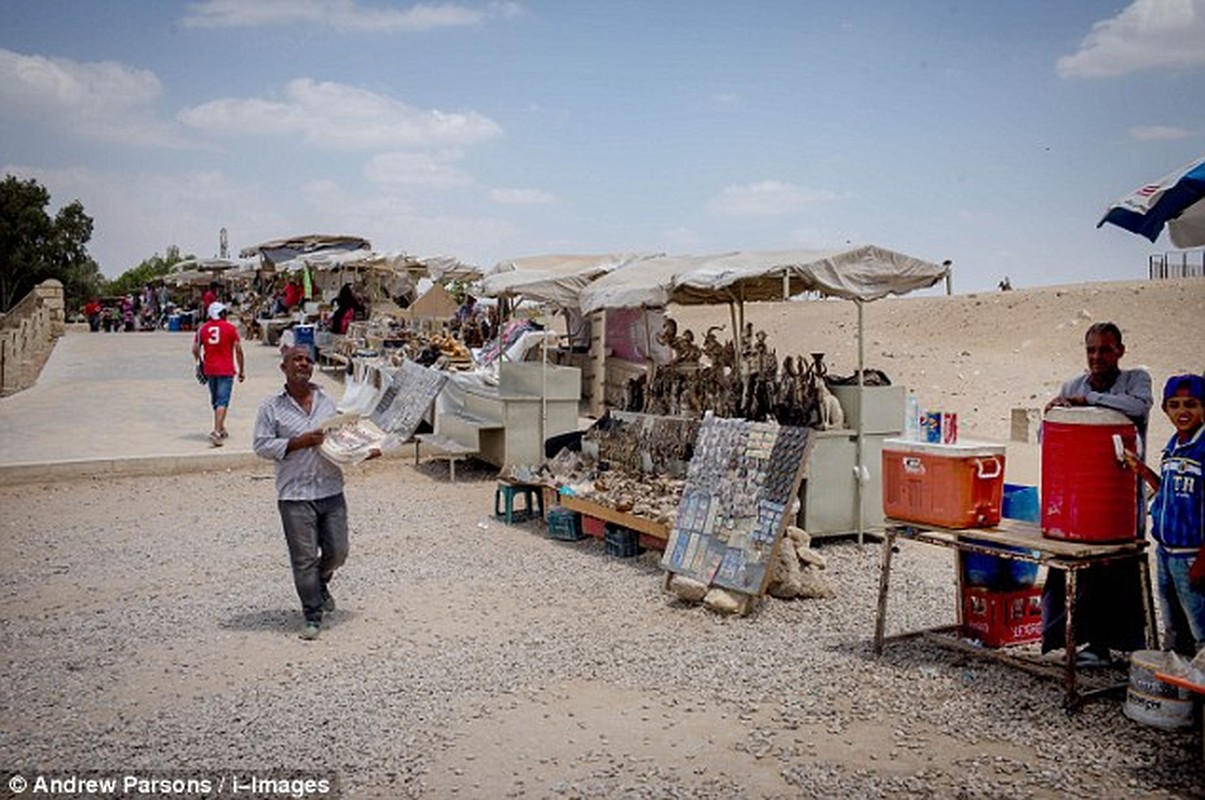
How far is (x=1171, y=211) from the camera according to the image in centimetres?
516

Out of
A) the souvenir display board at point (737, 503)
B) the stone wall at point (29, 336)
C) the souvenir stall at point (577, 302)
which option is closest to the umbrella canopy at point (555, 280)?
the souvenir stall at point (577, 302)

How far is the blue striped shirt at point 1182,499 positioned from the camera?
4.64m

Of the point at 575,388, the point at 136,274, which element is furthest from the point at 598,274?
the point at 136,274

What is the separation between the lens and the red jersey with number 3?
1339cm

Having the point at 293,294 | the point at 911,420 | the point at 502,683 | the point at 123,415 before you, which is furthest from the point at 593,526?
the point at 293,294

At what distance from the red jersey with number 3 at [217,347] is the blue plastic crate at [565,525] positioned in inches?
248

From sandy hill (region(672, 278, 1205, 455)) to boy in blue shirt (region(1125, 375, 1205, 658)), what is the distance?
1410 cm

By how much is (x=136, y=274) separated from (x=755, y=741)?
96.1 meters

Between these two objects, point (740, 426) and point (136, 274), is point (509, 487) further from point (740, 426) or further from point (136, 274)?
point (136, 274)

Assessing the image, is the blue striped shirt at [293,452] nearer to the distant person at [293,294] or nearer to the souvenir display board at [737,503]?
the souvenir display board at [737,503]

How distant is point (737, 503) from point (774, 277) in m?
2.48

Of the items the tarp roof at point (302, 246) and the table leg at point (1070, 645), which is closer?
the table leg at point (1070, 645)

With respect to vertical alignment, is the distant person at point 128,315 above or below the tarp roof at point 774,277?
above

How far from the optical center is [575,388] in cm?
1224
